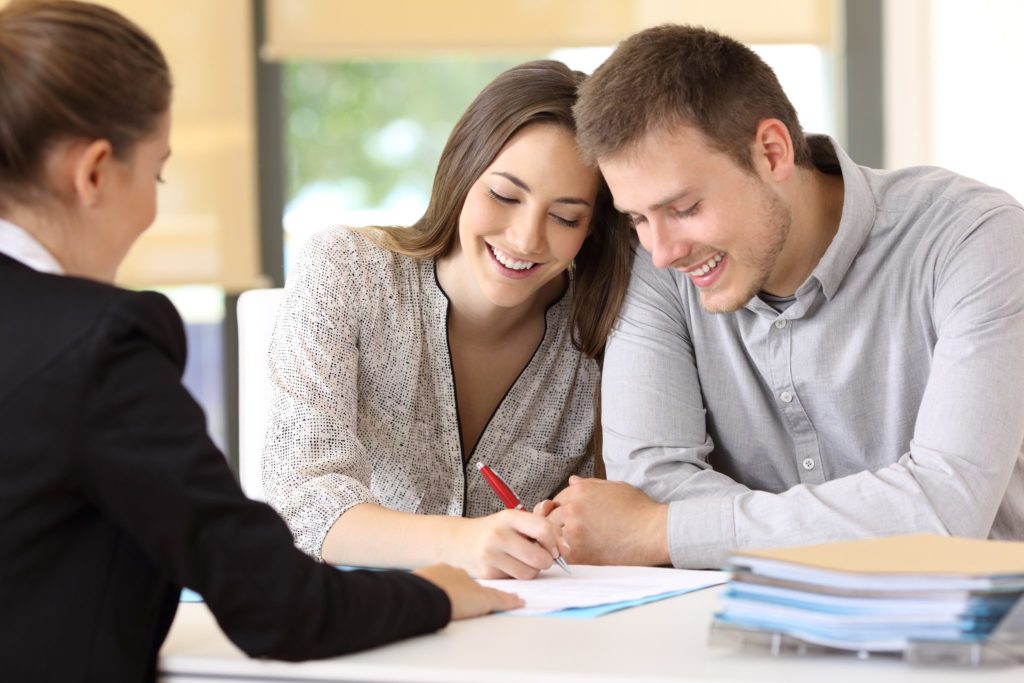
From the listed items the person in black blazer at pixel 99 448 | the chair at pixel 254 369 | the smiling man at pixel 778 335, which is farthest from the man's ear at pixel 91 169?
the chair at pixel 254 369

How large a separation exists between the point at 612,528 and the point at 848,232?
1.73 ft

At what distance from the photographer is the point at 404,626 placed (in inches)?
42.2

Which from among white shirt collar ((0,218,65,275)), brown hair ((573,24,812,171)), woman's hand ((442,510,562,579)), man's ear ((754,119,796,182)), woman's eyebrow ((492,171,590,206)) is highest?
brown hair ((573,24,812,171))

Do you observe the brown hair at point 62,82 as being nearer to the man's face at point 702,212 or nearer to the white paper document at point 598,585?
the white paper document at point 598,585

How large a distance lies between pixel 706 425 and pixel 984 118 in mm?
2077

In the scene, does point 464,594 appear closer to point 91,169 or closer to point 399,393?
point 91,169

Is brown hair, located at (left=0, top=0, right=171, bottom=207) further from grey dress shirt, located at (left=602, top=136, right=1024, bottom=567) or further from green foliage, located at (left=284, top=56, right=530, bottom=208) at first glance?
green foliage, located at (left=284, top=56, right=530, bottom=208)

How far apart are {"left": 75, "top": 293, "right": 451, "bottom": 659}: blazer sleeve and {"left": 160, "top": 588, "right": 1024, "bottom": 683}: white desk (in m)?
0.04

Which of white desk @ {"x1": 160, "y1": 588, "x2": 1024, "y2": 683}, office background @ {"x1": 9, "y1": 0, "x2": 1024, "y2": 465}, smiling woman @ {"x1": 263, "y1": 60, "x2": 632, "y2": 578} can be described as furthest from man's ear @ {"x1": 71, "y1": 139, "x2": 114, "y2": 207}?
office background @ {"x1": 9, "y1": 0, "x2": 1024, "y2": 465}

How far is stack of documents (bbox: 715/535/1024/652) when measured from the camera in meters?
0.96

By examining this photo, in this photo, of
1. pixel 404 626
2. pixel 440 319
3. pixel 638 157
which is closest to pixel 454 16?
pixel 440 319

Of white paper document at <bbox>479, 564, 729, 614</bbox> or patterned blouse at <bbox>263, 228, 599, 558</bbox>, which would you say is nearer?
white paper document at <bbox>479, 564, 729, 614</bbox>

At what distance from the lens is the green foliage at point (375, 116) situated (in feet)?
14.4

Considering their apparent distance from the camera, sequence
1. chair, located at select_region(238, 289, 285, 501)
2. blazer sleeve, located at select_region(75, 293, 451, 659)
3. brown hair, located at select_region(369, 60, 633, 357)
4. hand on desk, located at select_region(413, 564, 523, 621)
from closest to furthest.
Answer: blazer sleeve, located at select_region(75, 293, 451, 659) < hand on desk, located at select_region(413, 564, 523, 621) < brown hair, located at select_region(369, 60, 633, 357) < chair, located at select_region(238, 289, 285, 501)
